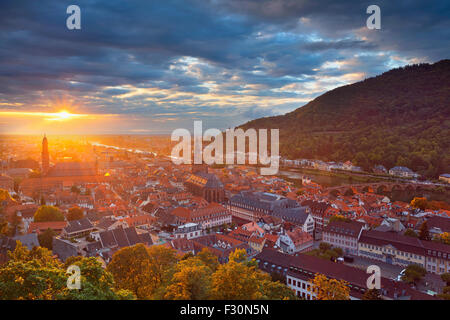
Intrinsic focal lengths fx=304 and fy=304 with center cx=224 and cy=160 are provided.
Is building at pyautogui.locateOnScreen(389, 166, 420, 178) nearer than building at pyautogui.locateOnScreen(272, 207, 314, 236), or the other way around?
building at pyautogui.locateOnScreen(272, 207, 314, 236)

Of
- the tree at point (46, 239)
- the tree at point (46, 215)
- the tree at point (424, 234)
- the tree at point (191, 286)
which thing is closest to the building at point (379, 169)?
the tree at point (424, 234)

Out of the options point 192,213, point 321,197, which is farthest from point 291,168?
point 192,213

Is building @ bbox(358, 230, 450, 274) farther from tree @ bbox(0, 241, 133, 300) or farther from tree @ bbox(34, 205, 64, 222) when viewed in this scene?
tree @ bbox(34, 205, 64, 222)

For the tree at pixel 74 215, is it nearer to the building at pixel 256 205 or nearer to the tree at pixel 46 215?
the tree at pixel 46 215

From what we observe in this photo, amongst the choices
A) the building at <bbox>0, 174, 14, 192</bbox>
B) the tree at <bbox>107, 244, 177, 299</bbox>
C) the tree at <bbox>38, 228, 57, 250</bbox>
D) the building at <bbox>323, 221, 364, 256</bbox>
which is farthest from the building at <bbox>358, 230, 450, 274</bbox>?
the building at <bbox>0, 174, 14, 192</bbox>

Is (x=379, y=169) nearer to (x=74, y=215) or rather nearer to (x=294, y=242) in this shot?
(x=294, y=242)
